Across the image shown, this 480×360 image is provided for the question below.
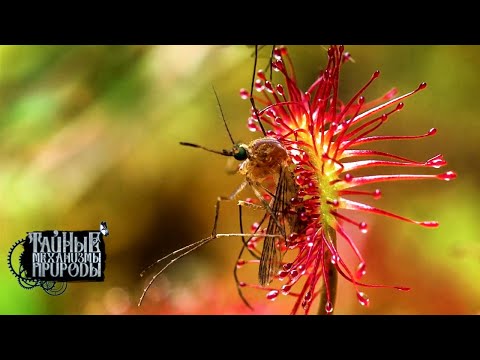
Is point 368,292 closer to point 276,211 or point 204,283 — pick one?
point 204,283

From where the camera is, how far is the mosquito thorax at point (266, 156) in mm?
1773

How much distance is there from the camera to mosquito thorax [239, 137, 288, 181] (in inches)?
69.8

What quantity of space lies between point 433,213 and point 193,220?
4.11 ft

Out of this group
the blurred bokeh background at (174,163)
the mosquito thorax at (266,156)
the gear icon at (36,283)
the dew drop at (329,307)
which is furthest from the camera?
the blurred bokeh background at (174,163)

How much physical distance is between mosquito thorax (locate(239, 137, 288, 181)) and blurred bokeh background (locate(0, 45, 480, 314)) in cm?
109

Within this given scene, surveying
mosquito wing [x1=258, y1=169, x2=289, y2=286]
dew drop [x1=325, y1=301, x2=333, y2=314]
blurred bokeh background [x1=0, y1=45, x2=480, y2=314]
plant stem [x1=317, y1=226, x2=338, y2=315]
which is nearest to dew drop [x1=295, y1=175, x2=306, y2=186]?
mosquito wing [x1=258, y1=169, x2=289, y2=286]

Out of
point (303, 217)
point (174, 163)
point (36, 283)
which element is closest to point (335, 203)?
point (303, 217)

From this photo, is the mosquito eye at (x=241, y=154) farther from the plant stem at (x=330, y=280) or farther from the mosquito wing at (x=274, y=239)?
the plant stem at (x=330, y=280)

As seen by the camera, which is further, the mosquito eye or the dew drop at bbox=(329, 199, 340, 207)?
the mosquito eye

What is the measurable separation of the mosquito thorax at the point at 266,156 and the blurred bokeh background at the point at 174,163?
109 centimetres

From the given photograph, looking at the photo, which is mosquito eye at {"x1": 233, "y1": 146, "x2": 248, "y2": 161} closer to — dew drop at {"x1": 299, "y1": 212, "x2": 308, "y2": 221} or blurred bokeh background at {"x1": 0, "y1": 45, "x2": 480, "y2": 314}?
dew drop at {"x1": 299, "y1": 212, "x2": 308, "y2": 221}

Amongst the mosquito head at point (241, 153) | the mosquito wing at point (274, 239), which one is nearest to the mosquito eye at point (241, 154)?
the mosquito head at point (241, 153)

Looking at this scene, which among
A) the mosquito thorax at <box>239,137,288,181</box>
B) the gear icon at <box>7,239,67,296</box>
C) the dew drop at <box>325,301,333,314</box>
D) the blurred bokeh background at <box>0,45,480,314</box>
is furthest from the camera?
the blurred bokeh background at <box>0,45,480,314</box>

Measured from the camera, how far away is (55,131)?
9.81 ft
